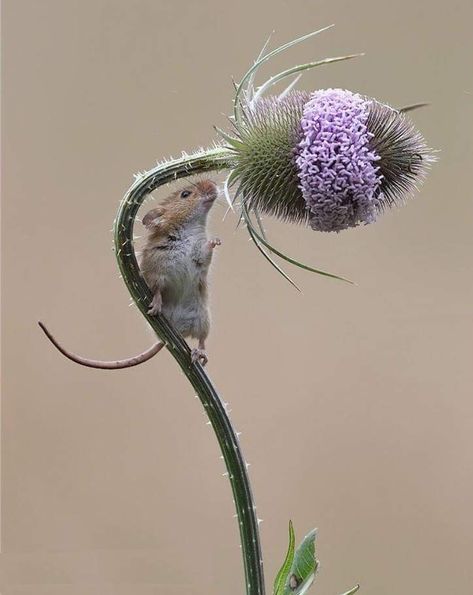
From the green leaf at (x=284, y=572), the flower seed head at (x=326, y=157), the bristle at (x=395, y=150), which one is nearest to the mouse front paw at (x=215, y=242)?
the flower seed head at (x=326, y=157)

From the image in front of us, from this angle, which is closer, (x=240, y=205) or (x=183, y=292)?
(x=240, y=205)

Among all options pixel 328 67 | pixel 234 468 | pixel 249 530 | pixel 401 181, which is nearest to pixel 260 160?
pixel 401 181

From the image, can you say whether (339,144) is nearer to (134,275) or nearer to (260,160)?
(260,160)

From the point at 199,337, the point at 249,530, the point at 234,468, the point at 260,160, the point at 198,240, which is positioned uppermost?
the point at 260,160

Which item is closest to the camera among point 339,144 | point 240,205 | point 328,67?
point 339,144

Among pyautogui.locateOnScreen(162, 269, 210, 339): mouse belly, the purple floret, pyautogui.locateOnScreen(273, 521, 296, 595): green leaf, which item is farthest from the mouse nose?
pyautogui.locateOnScreen(273, 521, 296, 595): green leaf

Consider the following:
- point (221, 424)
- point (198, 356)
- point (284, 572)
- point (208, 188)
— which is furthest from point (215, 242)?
point (284, 572)

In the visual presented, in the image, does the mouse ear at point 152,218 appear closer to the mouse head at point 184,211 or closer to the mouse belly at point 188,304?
the mouse head at point 184,211
